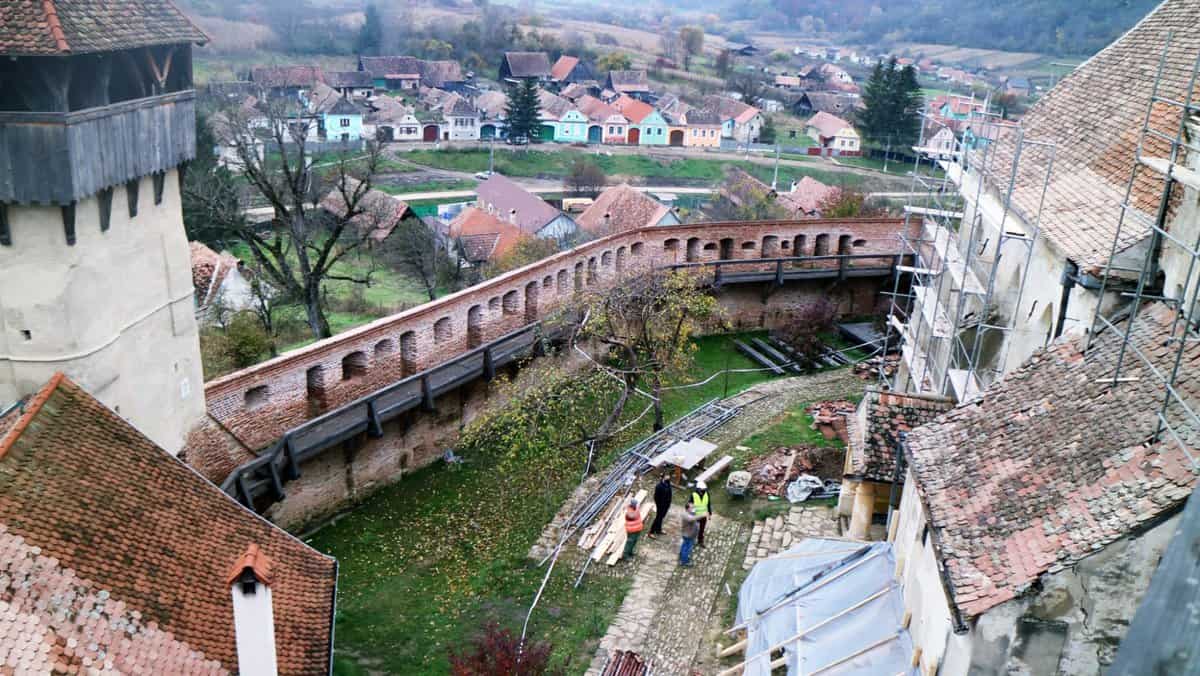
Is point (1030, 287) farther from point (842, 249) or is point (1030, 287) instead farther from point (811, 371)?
point (842, 249)

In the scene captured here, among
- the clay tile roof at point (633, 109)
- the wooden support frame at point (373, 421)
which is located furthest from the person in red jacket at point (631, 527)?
the clay tile roof at point (633, 109)

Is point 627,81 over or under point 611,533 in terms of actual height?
under

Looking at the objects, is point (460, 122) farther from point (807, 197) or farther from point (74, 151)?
point (74, 151)

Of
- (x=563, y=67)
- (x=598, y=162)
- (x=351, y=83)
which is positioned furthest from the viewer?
(x=563, y=67)

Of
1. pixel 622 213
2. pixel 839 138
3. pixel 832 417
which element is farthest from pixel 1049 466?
pixel 839 138

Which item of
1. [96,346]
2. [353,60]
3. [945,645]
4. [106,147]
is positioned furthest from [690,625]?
[353,60]

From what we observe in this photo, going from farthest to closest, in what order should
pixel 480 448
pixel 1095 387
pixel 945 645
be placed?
pixel 480 448 → pixel 1095 387 → pixel 945 645
